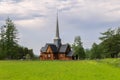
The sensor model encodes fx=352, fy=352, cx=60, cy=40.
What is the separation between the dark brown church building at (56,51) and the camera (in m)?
146

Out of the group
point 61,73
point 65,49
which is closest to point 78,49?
point 65,49

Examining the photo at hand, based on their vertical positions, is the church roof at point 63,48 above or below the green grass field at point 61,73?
above

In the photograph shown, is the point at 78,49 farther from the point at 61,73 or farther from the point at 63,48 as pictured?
the point at 61,73

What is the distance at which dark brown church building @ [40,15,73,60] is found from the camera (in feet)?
477

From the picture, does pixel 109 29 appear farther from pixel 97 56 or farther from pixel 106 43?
pixel 97 56

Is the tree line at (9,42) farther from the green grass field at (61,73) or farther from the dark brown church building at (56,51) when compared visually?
the green grass field at (61,73)

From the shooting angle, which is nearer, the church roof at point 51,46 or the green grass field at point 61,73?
the green grass field at point 61,73

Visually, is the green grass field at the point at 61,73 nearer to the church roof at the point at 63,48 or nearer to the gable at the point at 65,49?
the gable at the point at 65,49

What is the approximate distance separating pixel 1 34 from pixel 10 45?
669 centimetres

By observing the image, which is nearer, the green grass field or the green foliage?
the green grass field

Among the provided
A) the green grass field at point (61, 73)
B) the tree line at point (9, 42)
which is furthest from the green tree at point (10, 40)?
the green grass field at point (61, 73)

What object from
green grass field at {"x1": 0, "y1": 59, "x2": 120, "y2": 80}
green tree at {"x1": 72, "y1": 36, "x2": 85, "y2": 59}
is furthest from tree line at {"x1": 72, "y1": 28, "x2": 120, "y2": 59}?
green grass field at {"x1": 0, "y1": 59, "x2": 120, "y2": 80}

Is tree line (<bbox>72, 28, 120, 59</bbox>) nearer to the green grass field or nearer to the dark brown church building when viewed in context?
the dark brown church building

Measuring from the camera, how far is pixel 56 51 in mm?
147750
